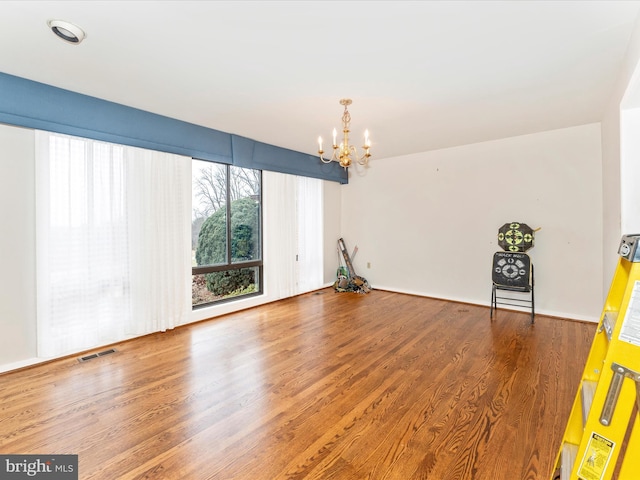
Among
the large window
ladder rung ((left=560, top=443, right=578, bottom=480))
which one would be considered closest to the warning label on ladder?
ladder rung ((left=560, top=443, right=578, bottom=480))

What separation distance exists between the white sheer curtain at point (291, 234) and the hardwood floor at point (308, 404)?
1.51m

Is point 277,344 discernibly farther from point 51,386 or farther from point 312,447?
point 51,386

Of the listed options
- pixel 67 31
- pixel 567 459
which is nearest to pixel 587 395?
pixel 567 459

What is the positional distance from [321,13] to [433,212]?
402cm

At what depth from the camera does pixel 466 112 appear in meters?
3.39

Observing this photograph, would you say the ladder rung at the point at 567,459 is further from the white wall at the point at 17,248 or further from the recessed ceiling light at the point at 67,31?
the white wall at the point at 17,248

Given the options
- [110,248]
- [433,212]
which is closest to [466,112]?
[433,212]

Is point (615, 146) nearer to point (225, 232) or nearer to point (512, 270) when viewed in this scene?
point (512, 270)

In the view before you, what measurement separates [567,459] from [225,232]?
407 centimetres

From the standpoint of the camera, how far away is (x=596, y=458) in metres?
1.17

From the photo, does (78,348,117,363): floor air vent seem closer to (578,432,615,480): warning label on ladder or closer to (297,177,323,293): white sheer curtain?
(297,177,323,293): white sheer curtain

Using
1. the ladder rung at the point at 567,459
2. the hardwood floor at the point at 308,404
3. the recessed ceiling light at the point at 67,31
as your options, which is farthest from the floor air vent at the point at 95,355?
the ladder rung at the point at 567,459

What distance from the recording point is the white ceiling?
1.80 meters

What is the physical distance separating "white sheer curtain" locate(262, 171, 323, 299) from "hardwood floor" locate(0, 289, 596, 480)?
151 centimetres
